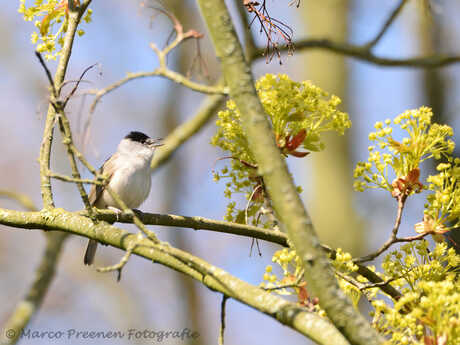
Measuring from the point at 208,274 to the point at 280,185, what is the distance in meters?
0.39

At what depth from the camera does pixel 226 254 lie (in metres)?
14.0

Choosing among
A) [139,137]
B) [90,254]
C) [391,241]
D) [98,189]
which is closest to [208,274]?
[391,241]

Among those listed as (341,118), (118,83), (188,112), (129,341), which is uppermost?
(188,112)

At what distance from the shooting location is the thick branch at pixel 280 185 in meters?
1.36

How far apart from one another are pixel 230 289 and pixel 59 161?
30.7 feet

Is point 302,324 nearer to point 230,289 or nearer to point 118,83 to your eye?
point 230,289

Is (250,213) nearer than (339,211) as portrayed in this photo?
Yes

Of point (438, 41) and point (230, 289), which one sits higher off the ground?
point (438, 41)

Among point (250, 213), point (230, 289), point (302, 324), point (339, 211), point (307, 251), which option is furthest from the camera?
point (339, 211)

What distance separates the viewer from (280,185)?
4.58 feet

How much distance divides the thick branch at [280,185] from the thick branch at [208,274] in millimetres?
111

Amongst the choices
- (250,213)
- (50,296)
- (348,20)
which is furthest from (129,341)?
(250,213)

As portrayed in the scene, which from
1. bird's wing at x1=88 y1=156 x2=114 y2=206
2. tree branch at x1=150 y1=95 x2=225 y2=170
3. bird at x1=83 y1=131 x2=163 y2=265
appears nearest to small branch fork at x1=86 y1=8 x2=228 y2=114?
bird at x1=83 y1=131 x2=163 y2=265

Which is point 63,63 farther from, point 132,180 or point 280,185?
point 132,180
